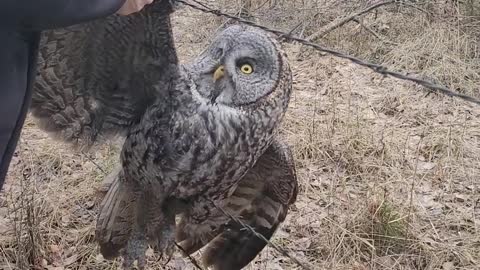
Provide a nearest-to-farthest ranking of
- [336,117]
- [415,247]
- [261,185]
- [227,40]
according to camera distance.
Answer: [227,40] < [261,185] < [415,247] < [336,117]

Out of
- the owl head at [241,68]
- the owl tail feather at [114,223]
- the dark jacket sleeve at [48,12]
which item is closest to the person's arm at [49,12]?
the dark jacket sleeve at [48,12]

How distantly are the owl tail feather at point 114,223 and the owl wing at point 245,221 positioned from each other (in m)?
0.21

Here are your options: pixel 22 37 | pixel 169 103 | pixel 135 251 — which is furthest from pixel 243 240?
pixel 22 37

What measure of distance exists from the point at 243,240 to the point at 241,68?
0.74 meters

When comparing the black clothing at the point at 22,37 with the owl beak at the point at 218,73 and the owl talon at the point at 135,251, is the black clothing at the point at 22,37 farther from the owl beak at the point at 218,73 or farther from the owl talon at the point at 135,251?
the owl talon at the point at 135,251

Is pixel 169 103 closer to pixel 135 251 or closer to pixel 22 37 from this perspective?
pixel 135 251

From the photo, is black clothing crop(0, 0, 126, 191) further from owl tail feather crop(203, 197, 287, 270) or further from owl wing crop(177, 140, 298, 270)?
owl tail feather crop(203, 197, 287, 270)

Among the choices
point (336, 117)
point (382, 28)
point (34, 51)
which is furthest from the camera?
point (382, 28)

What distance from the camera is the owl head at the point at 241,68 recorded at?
2166mm

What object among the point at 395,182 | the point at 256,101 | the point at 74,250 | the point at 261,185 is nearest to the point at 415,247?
the point at 395,182

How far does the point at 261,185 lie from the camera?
8.52ft

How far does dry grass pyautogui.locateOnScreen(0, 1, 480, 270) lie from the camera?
284 centimetres

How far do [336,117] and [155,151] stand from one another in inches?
68.6

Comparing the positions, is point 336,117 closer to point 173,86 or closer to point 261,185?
point 261,185
